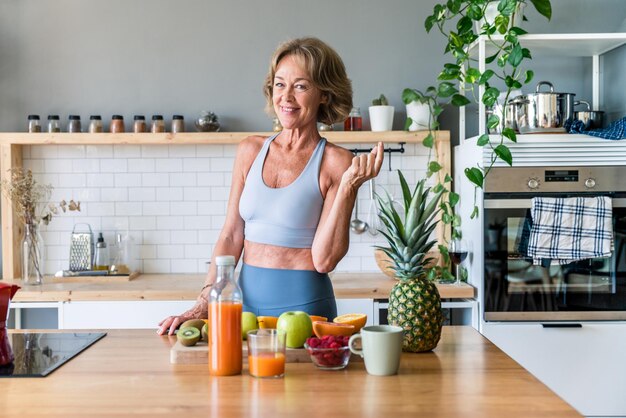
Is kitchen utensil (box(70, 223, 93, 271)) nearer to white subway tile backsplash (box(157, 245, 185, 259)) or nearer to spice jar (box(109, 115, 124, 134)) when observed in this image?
white subway tile backsplash (box(157, 245, 185, 259))

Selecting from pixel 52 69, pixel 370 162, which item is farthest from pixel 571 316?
pixel 52 69

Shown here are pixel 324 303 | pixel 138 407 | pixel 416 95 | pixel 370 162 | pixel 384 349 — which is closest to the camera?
pixel 138 407

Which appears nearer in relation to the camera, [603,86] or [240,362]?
[240,362]

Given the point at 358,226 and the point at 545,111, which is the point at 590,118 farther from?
the point at 358,226

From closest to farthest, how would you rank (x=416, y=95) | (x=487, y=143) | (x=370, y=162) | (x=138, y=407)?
(x=138, y=407) < (x=370, y=162) < (x=487, y=143) < (x=416, y=95)

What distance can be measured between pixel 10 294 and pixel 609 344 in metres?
3.10

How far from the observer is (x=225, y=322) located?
6.05 feet

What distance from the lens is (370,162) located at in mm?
2031

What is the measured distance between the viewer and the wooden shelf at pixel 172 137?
4359 mm

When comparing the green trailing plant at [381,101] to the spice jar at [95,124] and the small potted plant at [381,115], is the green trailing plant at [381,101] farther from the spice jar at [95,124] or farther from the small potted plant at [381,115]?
the spice jar at [95,124]

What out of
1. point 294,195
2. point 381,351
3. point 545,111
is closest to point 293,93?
point 294,195

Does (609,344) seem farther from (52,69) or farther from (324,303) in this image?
(52,69)

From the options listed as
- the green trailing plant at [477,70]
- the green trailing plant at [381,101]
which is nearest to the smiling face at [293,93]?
the green trailing plant at [477,70]

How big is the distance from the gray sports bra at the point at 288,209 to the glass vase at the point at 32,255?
2165mm
